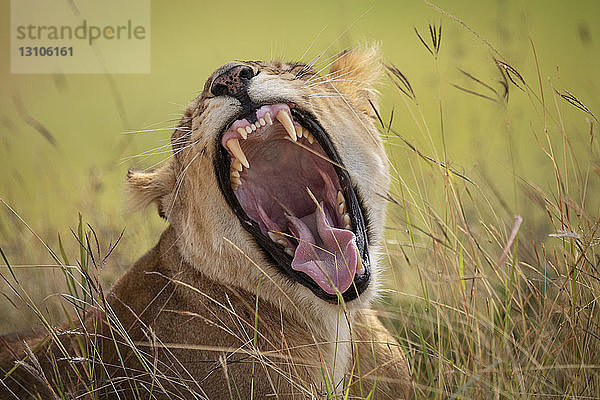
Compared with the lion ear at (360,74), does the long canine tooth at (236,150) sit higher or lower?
lower

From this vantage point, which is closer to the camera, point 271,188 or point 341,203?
point 341,203

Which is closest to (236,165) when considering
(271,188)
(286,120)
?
(286,120)

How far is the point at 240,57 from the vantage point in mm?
4430

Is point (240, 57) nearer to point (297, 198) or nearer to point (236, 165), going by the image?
point (297, 198)

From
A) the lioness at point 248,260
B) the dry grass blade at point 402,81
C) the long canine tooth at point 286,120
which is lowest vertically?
the lioness at point 248,260

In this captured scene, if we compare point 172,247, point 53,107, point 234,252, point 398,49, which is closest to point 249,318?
point 234,252

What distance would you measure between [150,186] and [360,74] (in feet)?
3.09

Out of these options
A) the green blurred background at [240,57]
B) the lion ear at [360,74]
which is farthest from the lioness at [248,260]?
the green blurred background at [240,57]

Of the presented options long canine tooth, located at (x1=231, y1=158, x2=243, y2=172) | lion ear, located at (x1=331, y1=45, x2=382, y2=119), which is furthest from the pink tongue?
lion ear, located at (x1=331, y1=45, x2=382, y2=119)

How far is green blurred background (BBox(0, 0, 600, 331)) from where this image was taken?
421 cm

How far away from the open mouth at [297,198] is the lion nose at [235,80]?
97 mm

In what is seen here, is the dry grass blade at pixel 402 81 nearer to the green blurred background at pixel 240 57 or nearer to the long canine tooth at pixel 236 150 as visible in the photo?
the long canine tooth at pixel 236 150

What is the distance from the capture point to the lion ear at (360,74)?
2.87 meters

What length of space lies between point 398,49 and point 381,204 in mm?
2188
